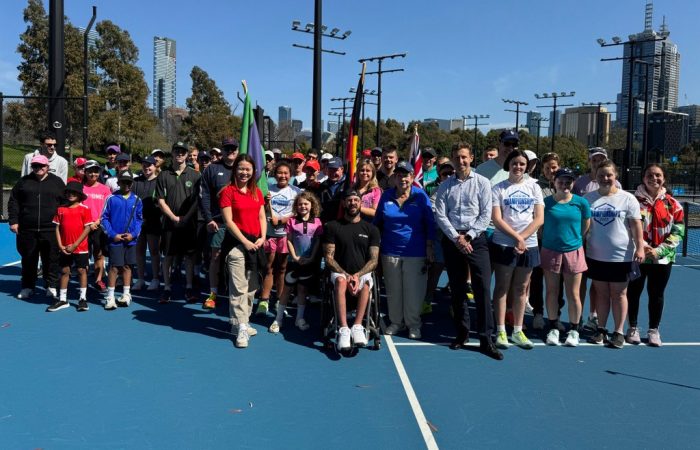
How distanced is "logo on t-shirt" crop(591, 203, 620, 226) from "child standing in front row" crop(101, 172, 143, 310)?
5.34m

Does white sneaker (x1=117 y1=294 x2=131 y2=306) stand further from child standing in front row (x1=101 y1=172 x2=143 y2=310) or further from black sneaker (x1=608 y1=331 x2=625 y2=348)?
black sneaker (x1=608 y1=331 x2=625 y2=348)

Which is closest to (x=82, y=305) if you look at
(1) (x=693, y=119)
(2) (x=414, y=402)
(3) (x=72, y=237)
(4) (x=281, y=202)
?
(3) (x=72, y=237)

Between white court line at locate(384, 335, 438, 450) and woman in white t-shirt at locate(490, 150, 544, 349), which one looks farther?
woman in white t-shirt at locate(490, 150, 544, 349)

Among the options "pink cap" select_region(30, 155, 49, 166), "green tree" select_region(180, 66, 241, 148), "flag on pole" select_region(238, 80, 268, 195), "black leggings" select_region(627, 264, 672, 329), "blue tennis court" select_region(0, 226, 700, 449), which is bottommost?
"blue tennis court" select_region(0, 226, 700, 449)

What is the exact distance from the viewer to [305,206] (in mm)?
6348

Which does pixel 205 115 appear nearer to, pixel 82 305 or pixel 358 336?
pixel 82 305

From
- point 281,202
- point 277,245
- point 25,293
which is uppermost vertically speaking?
point 281,202

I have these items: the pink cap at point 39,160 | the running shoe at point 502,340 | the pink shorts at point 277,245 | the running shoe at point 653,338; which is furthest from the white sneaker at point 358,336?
the pink cap at point 39,160

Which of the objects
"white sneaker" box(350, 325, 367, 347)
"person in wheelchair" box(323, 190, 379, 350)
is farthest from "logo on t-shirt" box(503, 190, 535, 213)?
"white sneaker" box(350, 325, 367, 347)

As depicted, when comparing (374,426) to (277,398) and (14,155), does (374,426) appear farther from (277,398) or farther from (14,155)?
(14,155)

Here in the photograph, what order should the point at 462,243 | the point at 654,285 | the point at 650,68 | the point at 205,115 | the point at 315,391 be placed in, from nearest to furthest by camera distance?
the point at 315,391, the point at 462,243, the point at 654,285, the point at 650,68, the point at 205,115

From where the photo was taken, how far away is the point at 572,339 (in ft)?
19.4

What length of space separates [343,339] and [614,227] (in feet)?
9.65

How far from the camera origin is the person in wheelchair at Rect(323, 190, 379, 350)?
18.8ft
